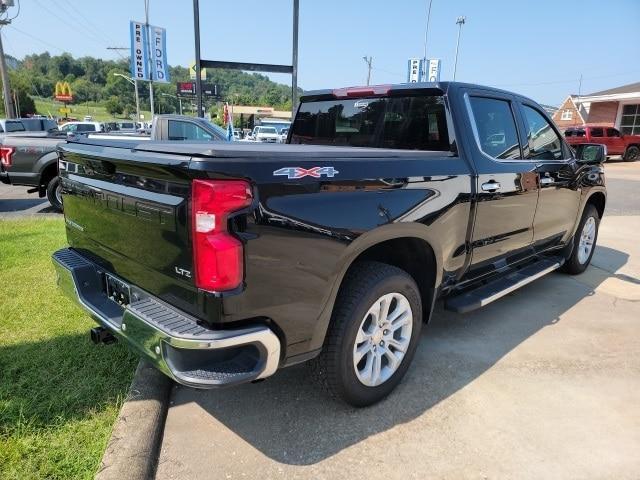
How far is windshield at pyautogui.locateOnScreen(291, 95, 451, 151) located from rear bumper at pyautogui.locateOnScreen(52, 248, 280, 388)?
1.96 m

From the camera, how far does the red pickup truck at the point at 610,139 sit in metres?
24.2

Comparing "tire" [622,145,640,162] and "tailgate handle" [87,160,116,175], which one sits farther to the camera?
"tire" [622,145,640,162]

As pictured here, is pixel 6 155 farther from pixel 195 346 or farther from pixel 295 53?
pixel 195 346

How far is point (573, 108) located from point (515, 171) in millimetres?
47252

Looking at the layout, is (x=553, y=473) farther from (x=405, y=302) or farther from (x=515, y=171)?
(x=515, y=171)

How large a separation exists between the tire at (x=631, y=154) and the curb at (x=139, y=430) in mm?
29680

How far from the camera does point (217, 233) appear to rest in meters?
1.95

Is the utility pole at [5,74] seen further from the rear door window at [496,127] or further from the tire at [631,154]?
the tire at [631,154]

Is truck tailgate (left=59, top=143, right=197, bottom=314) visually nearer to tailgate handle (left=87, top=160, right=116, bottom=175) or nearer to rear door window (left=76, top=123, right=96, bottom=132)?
tailgate handle (left=87, top=160, right=116, bottom=175)

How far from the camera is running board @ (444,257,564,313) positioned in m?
3.45

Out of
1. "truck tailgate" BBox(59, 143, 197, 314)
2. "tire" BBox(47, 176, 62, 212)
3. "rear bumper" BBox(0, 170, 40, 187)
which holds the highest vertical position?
"truck tailgate" BBox(59, 143, 197, 314)

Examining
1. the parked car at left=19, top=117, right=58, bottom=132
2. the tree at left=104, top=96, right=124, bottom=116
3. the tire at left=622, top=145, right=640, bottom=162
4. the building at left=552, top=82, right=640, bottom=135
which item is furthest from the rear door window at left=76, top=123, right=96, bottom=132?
the tree at left=104, top=96, right=124, bottom=116

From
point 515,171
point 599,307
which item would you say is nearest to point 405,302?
point 515,171

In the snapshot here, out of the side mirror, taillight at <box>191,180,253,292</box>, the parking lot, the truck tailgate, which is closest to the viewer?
taillight at <box>191,180,253,292</box>
